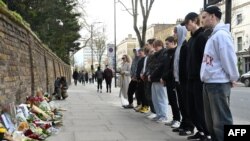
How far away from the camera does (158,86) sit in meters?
11.7

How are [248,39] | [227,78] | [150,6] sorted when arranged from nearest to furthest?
[227,78] → [150,6] → [248,39]

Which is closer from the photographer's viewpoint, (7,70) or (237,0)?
(7,70)

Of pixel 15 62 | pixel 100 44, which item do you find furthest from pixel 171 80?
pixel 100 44

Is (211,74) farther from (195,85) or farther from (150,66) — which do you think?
(150,66)

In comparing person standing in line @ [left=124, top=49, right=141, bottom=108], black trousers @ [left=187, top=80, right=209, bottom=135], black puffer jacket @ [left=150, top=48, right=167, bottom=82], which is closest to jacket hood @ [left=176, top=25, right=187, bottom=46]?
black puffer jacket @ [left=150, top=48, right=167, bottom=82]

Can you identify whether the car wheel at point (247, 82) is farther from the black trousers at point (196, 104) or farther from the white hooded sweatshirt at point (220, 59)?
the white hooded sweatshirt at point (220, 59)

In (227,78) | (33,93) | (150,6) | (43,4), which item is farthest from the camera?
(43,4)

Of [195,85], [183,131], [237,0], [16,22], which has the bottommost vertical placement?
[183,131]

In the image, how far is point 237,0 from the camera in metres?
64.9

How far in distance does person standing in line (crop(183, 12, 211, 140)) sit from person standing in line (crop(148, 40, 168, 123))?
282 cm

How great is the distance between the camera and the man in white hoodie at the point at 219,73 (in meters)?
6.46

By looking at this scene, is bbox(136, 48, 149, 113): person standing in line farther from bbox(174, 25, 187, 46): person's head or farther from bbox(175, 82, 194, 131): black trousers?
bbox(175, 82, 194, 131): black trousers

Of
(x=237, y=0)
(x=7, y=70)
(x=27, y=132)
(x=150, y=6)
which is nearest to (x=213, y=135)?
(x=27, y=132)

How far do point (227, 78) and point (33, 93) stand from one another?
8384mm
